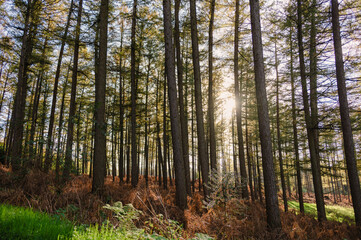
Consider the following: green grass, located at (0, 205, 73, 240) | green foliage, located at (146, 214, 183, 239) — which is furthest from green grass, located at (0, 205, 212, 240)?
green foliage, located at (146, 214, 183, 239)

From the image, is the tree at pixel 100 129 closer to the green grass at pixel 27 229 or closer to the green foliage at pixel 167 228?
the green foliage at pixel 167 228

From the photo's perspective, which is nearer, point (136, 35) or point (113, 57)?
point (136, 35)

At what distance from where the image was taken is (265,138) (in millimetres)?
5562

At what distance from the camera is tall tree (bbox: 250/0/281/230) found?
5207 millimetres

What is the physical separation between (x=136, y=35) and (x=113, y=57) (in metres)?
4.60

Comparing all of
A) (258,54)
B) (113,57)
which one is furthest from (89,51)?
(258,54)

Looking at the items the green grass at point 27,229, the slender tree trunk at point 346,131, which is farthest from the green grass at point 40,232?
the slender tree trunk at point 346,131

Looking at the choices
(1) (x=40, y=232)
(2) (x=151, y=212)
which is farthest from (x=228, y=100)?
(1) (x=40, y=232)

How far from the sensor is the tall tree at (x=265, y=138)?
5.21 m

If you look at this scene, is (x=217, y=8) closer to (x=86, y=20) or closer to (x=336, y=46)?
(x=336, y=46)

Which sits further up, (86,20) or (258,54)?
(86,20)

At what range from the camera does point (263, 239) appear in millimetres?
4395

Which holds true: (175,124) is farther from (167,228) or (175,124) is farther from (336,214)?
(336,214)

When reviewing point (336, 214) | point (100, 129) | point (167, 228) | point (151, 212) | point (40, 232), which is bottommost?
point (336, 214)
